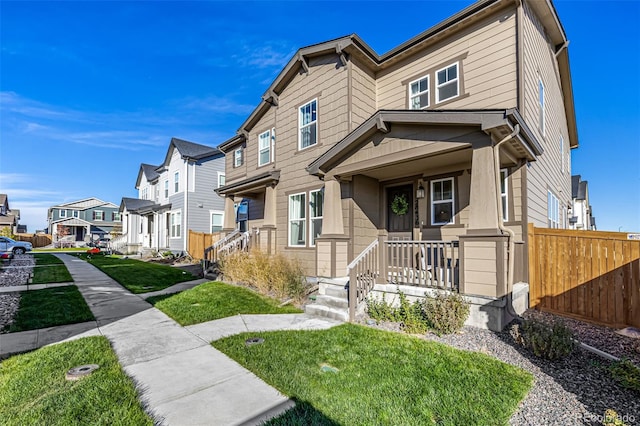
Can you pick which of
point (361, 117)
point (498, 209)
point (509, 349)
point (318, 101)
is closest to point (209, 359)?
point (509, 349)

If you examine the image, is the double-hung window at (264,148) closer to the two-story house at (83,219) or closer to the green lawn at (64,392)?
the green lawn at (64,392)

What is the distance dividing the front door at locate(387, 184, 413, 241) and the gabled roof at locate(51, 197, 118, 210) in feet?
161

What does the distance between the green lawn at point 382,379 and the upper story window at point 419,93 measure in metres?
6.49

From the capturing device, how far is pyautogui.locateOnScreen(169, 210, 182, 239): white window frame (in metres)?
19.6

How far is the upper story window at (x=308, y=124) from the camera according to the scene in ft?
33.5

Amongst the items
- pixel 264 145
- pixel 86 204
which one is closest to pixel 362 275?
pixel 264 145

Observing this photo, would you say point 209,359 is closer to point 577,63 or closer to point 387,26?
point 387,26

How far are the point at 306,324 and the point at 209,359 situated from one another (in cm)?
222

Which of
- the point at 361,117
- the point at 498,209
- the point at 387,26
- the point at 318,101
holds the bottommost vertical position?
the point at 498,209

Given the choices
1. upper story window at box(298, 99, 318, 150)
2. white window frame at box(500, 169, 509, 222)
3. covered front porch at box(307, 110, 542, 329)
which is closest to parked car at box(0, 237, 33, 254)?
upper story window at box(298, 99, 318, 150)

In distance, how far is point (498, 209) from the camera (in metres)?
5.34

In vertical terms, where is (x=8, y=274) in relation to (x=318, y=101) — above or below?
below

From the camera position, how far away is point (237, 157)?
15258mm

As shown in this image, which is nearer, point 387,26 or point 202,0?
point 202,0
